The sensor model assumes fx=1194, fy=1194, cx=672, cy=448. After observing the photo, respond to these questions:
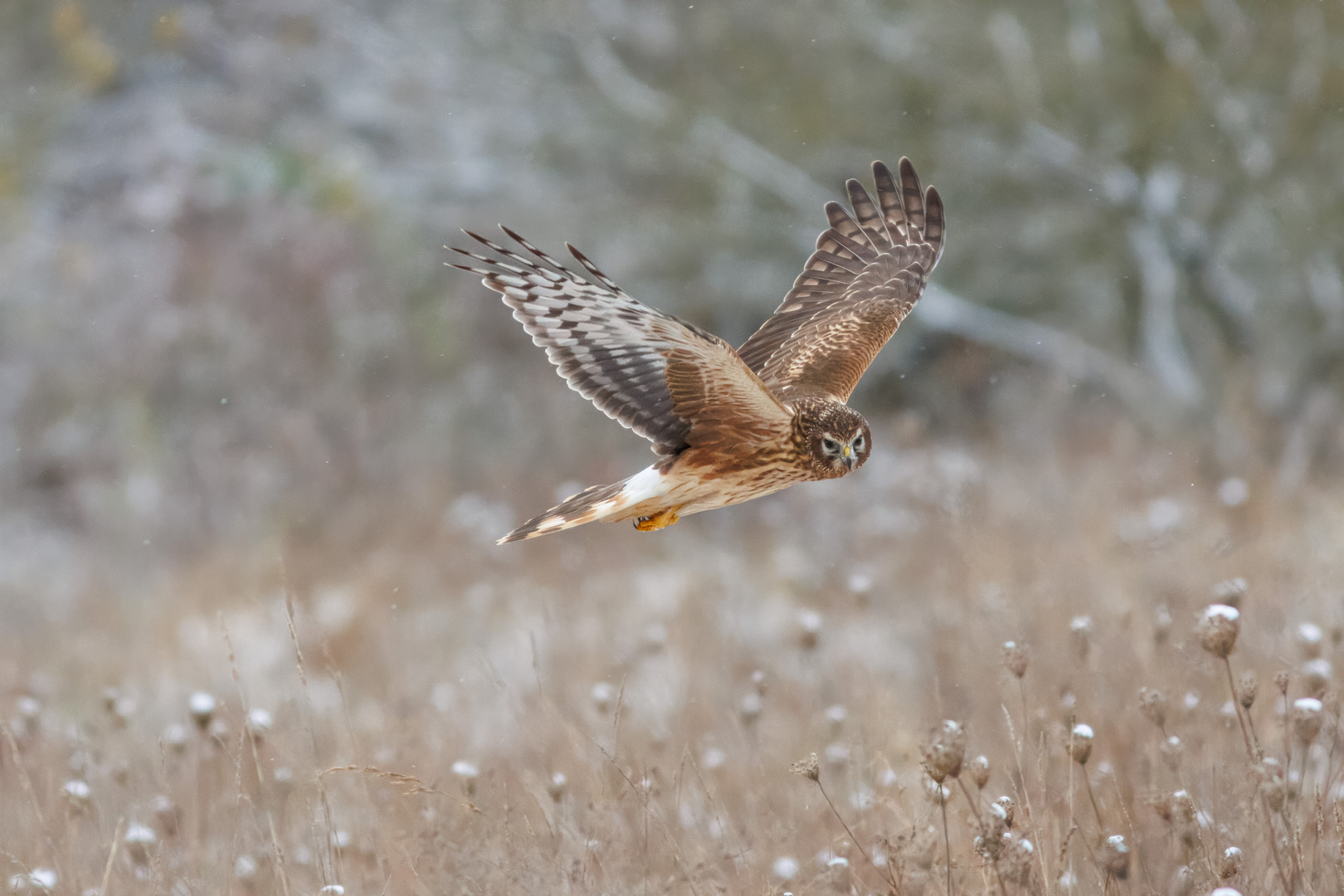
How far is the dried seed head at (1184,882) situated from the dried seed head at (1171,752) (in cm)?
21

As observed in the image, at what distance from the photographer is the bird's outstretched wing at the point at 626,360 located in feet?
7.25

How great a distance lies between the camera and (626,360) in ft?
7.72

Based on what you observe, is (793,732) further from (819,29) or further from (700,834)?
(819,29)

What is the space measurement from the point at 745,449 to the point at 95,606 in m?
8.97

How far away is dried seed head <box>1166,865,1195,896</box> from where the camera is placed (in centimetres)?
Answer: 230

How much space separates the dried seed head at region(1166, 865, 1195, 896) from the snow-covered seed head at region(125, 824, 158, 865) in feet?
7.46

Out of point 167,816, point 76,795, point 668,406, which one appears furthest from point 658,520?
point 76,795

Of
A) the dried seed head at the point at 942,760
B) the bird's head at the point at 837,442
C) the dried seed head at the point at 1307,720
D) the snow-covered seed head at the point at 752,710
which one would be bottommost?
the snow-covered seed head at the point at 752,710

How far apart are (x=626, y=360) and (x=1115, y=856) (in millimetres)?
1315

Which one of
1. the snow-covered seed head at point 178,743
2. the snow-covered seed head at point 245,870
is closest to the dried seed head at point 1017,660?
the snow-covered seed head at point 245,870

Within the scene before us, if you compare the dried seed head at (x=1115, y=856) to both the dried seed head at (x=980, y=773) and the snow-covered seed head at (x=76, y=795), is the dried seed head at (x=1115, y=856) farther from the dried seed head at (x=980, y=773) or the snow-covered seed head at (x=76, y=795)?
the snow-covered seed head at (x=76, y=795)

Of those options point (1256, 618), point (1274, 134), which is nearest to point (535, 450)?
point (1274, 134)

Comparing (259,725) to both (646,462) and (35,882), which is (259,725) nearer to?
(35,882)

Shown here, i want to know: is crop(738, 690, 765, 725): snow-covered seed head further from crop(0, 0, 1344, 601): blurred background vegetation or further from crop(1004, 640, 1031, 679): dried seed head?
crop(0, 0, 1344, 601): blurred background vegetation
